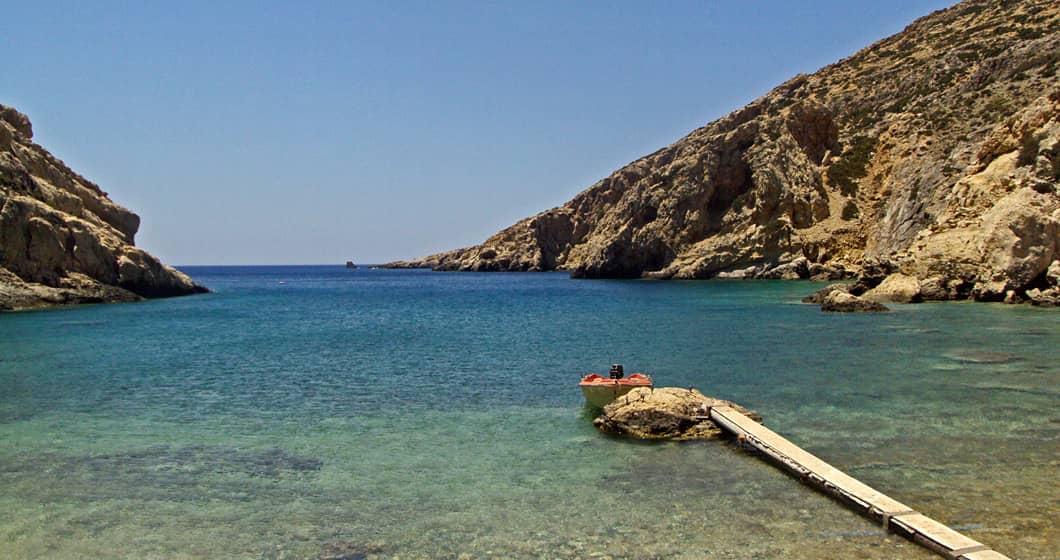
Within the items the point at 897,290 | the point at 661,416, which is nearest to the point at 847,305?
the point at 897,290

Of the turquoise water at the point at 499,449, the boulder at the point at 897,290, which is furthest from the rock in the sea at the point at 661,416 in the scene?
the boulder at the point at 897,290

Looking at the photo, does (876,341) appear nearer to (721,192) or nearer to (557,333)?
(557,333)

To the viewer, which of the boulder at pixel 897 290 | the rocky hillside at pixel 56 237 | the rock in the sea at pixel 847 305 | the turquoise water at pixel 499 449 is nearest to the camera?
the turquoise water at pixel 499 449

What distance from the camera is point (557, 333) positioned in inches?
1307

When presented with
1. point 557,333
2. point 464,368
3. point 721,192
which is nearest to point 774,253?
point 721,192

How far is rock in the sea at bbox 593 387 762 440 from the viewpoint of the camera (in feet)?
45.3

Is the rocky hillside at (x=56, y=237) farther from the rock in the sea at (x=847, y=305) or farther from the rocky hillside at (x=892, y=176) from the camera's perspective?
the rocky hillside at (x=892, y=176)

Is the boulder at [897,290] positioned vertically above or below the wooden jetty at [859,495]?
above

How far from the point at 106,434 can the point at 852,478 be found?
14084 mm

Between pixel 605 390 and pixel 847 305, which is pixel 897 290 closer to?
pixel 847 305

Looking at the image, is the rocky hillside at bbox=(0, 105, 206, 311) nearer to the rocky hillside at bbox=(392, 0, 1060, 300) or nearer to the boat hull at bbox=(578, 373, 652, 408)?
the boat hull at bbox=(578, 373, 652, 408)

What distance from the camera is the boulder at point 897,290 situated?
4122 cm

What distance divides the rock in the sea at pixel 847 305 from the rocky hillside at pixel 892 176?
625cm

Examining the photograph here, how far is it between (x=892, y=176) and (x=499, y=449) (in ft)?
237
